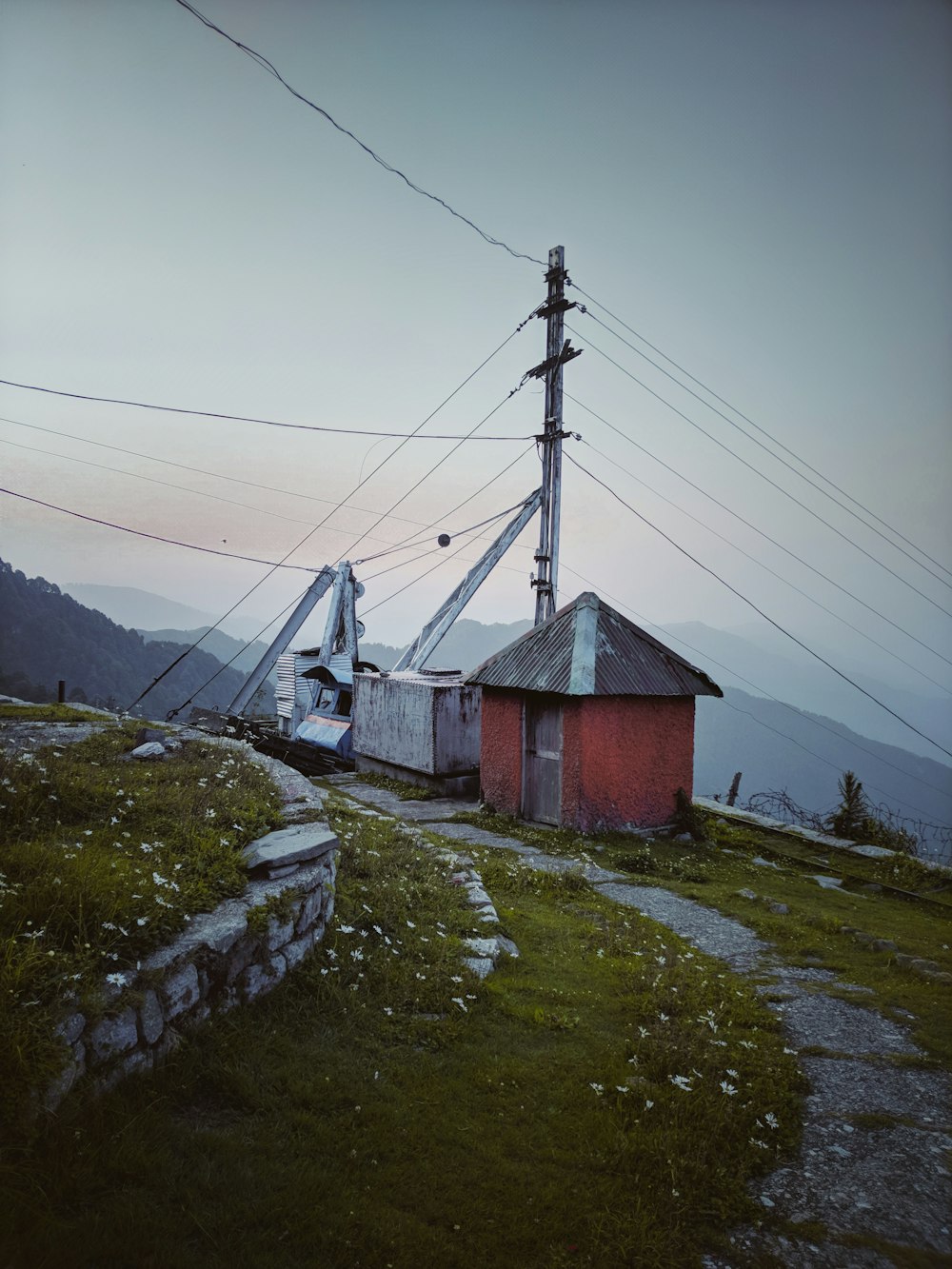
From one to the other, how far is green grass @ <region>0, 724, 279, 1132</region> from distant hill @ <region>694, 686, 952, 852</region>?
149 metres

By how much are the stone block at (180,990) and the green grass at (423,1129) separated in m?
0.23

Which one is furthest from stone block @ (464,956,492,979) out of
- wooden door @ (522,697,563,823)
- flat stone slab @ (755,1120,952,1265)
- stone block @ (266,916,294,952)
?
wooden door @ (522,697,563,823)

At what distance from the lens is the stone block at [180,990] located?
3855 millimetres

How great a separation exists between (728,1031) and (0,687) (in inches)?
2039

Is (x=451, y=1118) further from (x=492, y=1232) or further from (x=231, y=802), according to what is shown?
(x=231, y=802)

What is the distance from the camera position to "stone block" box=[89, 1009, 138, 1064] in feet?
11.1

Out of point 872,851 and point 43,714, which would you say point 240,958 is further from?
point 872,851

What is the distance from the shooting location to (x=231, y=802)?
22.1 ft

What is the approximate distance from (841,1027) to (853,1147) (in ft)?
5.74

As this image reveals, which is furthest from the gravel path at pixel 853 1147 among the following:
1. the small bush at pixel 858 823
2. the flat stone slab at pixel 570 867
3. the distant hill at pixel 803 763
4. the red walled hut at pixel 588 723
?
A: the distant hill at pixel 803 763

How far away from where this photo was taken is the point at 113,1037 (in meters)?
3.47

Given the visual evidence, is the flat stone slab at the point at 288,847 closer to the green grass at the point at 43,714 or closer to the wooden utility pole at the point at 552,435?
the green grass at the point at 43,714

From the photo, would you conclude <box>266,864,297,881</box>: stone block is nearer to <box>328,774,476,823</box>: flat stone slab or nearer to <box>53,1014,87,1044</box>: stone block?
<box>53,1014,87,1044</box>: stone block

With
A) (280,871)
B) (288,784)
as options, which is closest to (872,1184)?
(280,871)
